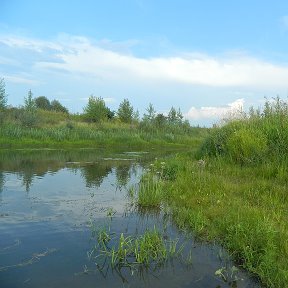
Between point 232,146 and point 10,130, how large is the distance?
28.2m

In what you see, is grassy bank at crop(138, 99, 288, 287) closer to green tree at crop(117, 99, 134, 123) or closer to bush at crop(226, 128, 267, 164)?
bush at crop(226, 128, 267, 164)

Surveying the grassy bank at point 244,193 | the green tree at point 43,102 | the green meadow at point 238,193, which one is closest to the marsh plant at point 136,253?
the green meadow at point 238,193

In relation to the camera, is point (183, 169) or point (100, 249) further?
point (183, 169)

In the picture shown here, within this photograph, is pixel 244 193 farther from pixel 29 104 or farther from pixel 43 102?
pixel 43 102

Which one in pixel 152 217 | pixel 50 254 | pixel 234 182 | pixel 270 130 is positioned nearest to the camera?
pixel 50 254

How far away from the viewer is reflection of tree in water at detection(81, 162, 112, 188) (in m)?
16.4

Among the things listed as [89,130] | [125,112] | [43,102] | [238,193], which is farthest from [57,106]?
[238,193]

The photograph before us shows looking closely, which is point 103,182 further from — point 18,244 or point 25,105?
point 25,105

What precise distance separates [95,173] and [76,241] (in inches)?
444

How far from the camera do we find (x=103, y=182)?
53.9 ft

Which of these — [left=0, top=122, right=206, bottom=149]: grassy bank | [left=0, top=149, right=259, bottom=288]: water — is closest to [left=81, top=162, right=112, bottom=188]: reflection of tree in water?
[left=0, top=149, right=259, bottom=288]: water

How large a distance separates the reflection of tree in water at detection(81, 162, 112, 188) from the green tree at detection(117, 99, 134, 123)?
40.4 meters

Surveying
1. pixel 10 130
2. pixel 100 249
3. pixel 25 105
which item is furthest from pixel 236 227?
pixel 25 105

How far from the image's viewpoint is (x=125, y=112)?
64312 mm
